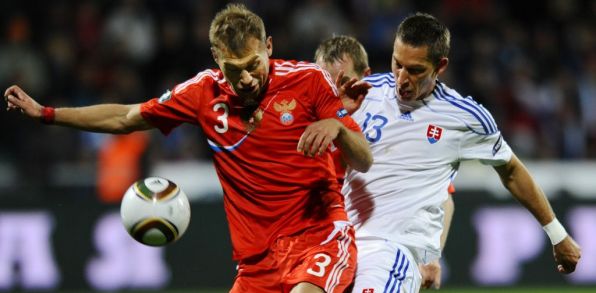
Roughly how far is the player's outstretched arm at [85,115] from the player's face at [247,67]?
1.99 feet

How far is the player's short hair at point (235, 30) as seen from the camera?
487 centimetres

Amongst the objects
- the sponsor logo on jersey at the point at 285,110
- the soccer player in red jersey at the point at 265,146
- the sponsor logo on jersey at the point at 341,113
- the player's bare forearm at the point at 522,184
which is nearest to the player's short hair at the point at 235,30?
the soccer player in red jersey at the point at 265,146

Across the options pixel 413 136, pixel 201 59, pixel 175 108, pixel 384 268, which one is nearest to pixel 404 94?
pixel 413 136

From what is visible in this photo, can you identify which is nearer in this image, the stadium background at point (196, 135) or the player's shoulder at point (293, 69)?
the player's shoulder at point (293, 69)

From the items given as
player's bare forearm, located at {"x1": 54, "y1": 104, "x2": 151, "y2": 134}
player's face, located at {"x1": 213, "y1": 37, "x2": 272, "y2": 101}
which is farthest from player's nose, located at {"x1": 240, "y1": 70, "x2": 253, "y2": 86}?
player's bare forearm, located at {"x1": 54, "y1": 104, "x2": 151, "y2": 134}

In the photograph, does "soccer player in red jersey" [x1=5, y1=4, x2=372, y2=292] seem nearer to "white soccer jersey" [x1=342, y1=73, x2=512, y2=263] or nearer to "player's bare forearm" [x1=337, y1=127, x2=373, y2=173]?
"player's bare forearm" [x1=337, y1=127, x2=373, y2=173]

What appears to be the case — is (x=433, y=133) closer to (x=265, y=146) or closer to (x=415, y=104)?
(x=415, y=104)

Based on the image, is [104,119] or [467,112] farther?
[467,112]

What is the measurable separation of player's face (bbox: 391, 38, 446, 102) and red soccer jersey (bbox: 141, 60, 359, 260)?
0.42 m

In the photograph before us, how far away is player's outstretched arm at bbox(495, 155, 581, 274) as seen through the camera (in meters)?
5.64

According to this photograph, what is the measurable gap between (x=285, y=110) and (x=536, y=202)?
5.10ft

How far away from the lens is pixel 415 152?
5.49m

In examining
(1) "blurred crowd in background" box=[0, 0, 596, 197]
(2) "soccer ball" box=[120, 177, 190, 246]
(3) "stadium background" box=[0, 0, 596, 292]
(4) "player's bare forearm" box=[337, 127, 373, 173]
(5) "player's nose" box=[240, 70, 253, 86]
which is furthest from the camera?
(1) "blurred crowd in background" box=[0, 0, 596, 197]

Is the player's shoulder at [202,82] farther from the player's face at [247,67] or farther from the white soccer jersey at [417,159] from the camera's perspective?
the white soccer jersey at [417,159]
